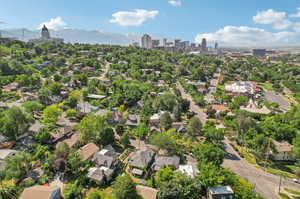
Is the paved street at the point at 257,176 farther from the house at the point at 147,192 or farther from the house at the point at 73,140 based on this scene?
the house at the point at 73,140

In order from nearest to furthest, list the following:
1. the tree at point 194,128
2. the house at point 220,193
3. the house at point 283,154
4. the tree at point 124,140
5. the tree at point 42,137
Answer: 1. the house at point 220,193
2. the tree at point 42,137
3. the tree at point 124,140
4. the house at point 283,154
5. the tree at point 194,128

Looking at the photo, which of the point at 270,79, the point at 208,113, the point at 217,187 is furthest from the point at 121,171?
→ the point at 270,79

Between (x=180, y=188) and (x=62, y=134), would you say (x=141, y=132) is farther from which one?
(x=180, y=188)

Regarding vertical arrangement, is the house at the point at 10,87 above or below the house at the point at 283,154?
above

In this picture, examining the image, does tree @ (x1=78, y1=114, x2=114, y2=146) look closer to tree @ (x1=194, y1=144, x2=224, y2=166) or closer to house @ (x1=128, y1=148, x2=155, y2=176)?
house @ (x1=128, y1=148, x2=155, y2=176)

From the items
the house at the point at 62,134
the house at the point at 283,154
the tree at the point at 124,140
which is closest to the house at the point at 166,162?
the tree at the point at 124,140

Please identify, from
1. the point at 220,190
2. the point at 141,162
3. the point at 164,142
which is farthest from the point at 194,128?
the point at 220,190

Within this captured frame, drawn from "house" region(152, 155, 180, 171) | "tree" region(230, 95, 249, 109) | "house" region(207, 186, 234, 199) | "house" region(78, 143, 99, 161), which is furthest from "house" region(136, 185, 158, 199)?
"tree" region(230, 95, 249, 109)
